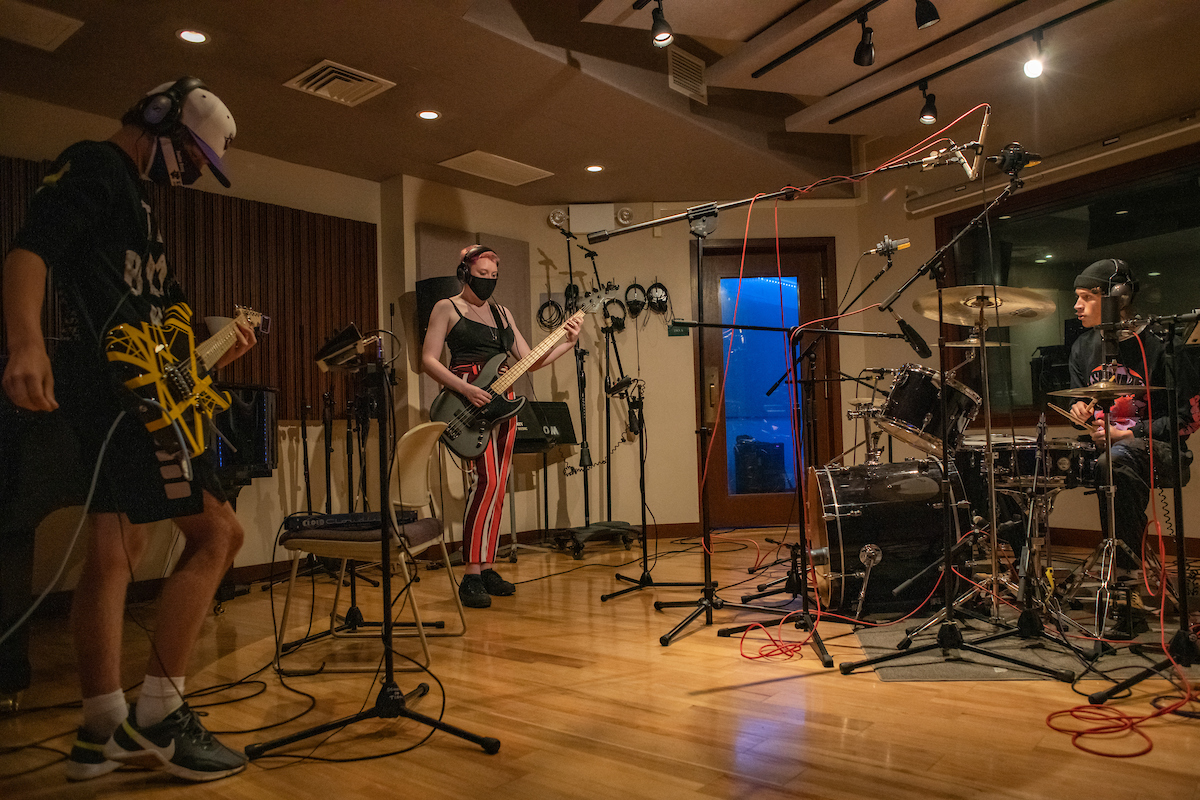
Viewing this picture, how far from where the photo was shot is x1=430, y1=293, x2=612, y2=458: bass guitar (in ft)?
12.3

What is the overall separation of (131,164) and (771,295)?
541cm

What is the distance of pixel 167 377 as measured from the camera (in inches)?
72.1

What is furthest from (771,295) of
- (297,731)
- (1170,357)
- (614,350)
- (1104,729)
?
(297,731)

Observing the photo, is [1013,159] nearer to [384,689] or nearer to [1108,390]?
[1108,390]

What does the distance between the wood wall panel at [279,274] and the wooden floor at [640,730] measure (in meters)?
2.02

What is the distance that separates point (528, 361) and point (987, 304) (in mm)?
2124

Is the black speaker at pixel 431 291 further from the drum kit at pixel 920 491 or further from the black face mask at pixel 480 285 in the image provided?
the drum kit at pixel 920 491

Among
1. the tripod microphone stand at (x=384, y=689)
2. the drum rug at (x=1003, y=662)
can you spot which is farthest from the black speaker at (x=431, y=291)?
Result: the drum rug at (x=1003, y=662)

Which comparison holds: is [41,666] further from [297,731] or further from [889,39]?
[889,39]

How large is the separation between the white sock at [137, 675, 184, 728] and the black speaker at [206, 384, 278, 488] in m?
1.67

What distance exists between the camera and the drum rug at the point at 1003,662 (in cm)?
244

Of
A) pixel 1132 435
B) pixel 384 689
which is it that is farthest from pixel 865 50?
pixel 384 689

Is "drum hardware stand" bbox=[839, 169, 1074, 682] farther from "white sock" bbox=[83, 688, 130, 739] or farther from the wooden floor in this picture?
"white sock" bbox=[83, 688, 130, 739]

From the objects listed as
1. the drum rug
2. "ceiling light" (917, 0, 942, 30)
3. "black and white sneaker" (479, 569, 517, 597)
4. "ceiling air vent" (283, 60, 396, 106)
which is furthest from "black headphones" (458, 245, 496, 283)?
the drum rug
